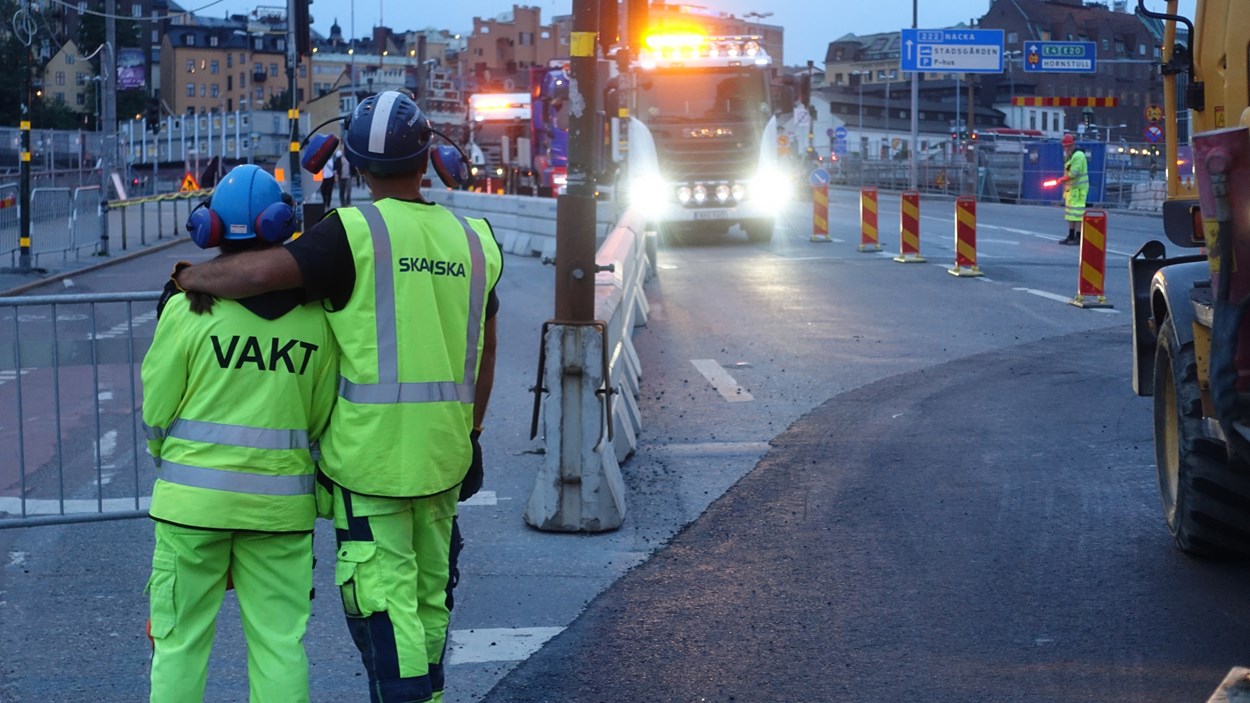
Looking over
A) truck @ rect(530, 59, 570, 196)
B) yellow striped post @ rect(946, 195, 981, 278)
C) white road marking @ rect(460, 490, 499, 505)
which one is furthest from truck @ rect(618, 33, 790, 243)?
white road marking @ rect(460, 490, 499, 505)

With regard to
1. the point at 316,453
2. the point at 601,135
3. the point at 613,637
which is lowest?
the point at 613,637

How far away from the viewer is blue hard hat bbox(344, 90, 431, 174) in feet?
13.0

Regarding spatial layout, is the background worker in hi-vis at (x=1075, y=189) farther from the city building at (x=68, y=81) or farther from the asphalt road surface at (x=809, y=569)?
the city building at (x=68, y=81)

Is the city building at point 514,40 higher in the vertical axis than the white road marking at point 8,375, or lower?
higher

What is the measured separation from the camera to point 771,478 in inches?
338

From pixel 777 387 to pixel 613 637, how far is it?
20.5ft

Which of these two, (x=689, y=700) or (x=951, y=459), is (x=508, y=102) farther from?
(x=689, y=700)

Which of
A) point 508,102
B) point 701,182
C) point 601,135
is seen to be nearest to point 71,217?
point 701,182

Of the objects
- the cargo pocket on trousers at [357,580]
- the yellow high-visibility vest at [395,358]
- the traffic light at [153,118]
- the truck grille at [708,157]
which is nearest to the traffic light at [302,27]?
the truck grille at [708,157]

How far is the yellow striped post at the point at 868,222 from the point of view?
24391 millimetres

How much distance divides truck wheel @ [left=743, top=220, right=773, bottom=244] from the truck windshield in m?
1.79

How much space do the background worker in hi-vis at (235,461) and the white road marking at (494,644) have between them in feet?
5.56

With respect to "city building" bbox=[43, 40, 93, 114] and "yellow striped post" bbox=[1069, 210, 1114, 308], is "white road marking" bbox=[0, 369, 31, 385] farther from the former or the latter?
"city building" bbox=[43, 40, 93, 114]

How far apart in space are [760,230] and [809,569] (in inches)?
797
